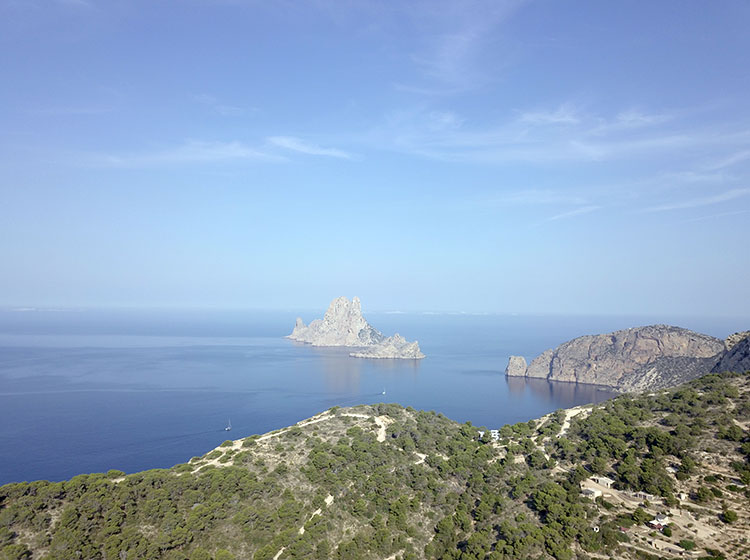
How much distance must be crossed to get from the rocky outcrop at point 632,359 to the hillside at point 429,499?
75.7 meters

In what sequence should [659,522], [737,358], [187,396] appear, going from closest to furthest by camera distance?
[659,522], [737,358], [187,396]

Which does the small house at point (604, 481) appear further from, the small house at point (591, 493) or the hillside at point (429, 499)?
the small house at point (591, 493)

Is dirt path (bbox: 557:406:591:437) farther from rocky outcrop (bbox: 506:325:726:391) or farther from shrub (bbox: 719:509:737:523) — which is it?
rocky outcrop (bbox: 506:325:726:391)

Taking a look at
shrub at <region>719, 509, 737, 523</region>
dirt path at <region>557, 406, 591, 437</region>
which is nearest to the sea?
dirt path at <region>557, 406, 591, 437</region>

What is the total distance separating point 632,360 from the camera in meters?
125

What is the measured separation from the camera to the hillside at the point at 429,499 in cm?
2677

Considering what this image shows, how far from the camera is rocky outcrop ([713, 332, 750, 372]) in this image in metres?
60.8

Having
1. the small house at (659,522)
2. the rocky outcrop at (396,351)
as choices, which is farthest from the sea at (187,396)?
the small house at (659,522)

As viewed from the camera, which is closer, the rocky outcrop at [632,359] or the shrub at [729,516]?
the shrub at [729,516]

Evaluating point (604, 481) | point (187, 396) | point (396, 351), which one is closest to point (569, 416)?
point (604, 481)

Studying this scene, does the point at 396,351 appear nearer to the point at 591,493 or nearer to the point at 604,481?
the point at 604,481

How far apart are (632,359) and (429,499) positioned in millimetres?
113087

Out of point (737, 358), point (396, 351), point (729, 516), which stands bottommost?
point (396, 351)

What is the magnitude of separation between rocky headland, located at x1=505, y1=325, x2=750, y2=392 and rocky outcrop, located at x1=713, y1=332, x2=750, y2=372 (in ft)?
93.9
